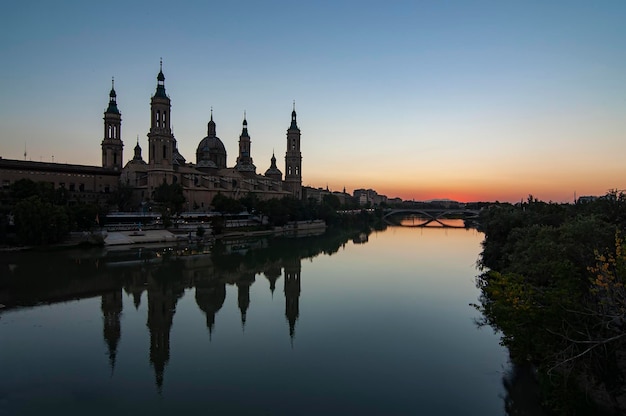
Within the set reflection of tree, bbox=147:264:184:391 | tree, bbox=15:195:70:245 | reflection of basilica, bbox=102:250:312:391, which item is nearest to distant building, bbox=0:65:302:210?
tree, bbox=15:195:70:245

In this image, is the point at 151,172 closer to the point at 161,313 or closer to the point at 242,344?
the point at 161,313

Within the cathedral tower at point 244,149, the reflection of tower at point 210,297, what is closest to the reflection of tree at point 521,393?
the reflection of tower at point 210,297

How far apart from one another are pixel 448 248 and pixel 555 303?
2950cm

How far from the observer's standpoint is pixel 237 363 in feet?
32.2

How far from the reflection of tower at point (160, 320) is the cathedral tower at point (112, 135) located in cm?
3182

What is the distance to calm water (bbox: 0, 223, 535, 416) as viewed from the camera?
26.6 feet

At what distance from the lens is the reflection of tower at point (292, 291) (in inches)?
541

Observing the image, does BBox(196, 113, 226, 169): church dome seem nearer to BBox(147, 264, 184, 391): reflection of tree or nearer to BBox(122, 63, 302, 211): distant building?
BBox(122, 63, 302, 211): distant building

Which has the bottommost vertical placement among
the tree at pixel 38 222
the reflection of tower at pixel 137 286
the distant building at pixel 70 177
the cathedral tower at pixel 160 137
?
the reflection of tower at pixel 137 286

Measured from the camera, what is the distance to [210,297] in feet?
53.8

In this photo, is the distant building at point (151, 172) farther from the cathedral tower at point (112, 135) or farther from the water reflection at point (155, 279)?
the water reflection at point (155, 279)

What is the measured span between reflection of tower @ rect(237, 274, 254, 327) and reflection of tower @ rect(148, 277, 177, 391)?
221cm

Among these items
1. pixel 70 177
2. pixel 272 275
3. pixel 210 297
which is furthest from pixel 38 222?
pixel 70 177

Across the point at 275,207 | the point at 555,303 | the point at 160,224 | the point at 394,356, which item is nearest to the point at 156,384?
the point at 394,356
